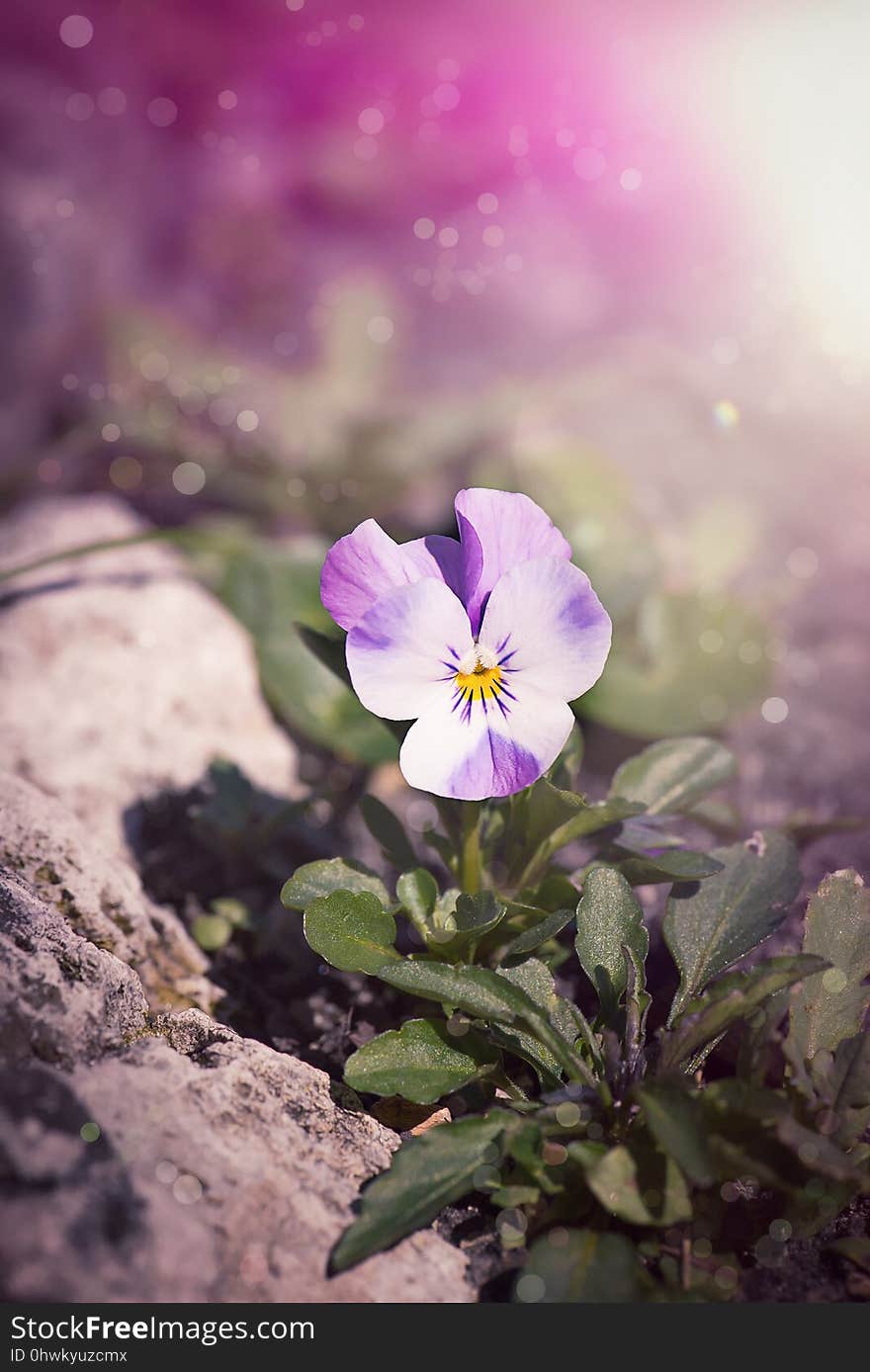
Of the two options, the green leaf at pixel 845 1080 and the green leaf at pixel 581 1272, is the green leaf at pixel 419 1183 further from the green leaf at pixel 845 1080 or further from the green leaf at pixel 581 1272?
the green leaf at pixel 845 1080

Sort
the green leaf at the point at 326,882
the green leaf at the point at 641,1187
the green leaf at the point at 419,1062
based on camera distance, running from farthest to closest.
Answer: the green leaf at the point at 326,882
the green leaf at the point at 419,1062
the green leaf at the point at 641,1187

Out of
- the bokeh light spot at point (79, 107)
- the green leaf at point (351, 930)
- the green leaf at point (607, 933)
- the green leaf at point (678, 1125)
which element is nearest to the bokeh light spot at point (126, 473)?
the bokeh light spot at point (79, 107)

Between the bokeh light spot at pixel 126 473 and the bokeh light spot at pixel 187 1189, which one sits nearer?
the bokeh light spot at pixel 187 1189

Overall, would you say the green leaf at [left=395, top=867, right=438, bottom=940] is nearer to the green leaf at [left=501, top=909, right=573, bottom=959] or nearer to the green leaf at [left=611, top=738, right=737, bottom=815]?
the green leaf at [left=501, top=909, right=573, bottom=959]

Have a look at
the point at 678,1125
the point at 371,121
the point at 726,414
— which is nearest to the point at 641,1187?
the point at 678,1125

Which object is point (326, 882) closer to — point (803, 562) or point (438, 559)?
point (438, 559)

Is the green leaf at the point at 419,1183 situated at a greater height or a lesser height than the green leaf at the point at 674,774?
lesser
